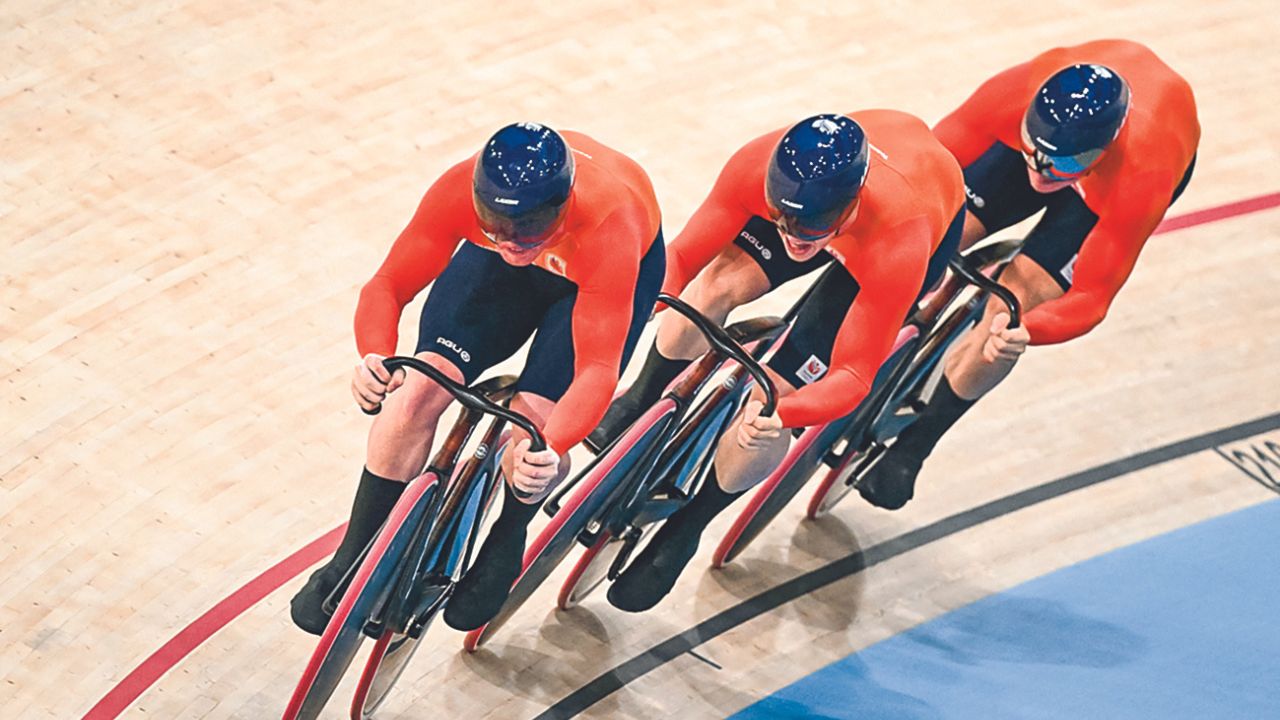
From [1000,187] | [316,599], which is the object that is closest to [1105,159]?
[1000,187]

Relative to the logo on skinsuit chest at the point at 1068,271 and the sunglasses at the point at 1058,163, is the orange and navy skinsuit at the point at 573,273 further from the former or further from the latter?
the logo on skinsuit chest at the point at 1068,271

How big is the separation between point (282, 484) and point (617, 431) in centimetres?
103

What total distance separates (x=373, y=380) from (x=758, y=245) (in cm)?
117

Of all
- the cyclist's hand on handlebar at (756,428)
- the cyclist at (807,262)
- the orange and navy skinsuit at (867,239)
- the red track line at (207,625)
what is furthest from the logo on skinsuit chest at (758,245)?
the red track line at (207,625)

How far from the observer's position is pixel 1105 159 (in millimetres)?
4016

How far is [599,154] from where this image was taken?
360 centimetres

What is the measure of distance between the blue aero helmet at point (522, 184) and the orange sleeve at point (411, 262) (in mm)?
233

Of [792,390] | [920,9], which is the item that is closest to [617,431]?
[792,390]

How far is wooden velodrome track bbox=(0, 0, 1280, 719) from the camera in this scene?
415cm

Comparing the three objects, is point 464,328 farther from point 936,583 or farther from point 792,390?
point 936,583

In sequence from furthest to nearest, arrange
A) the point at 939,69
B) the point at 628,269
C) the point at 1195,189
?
the point at 939,69 → the point at 1195,189 → the point at 628,269

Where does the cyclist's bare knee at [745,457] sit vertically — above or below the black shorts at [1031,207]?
below

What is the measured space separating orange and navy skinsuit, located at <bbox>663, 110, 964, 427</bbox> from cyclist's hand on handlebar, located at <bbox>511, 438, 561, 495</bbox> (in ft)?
2.09

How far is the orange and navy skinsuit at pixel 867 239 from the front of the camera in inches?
144
